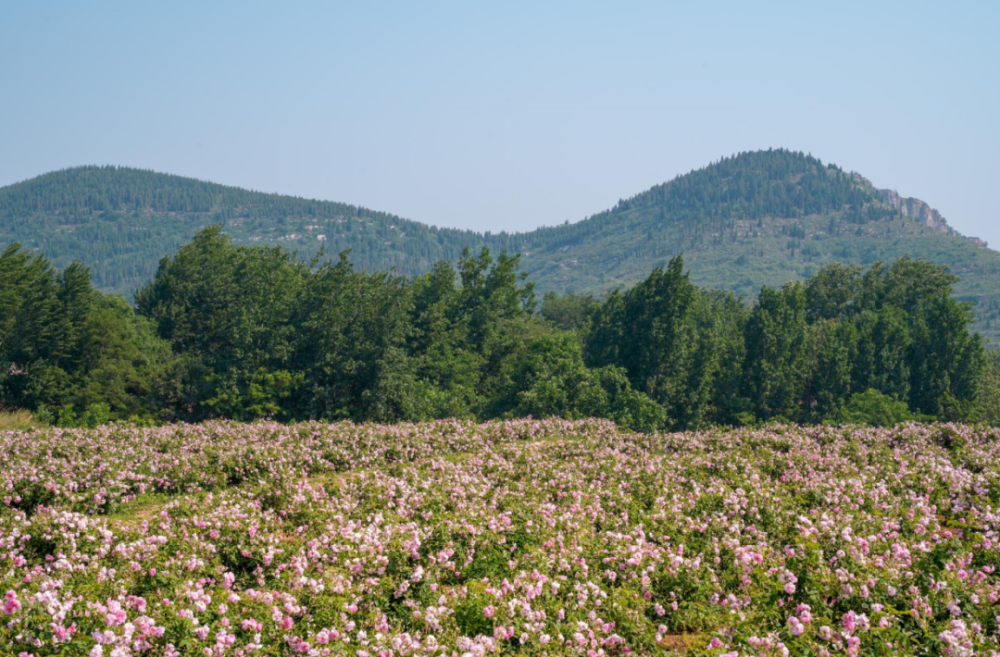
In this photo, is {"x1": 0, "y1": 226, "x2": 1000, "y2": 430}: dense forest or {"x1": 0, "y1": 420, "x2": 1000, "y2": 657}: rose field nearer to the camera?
{"x1": 0, "y1": 420, "x2": 1000, "y2": 657}: rose field

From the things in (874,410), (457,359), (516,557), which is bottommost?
(874,410)

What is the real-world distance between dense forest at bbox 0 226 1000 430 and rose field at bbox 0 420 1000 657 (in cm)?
2987

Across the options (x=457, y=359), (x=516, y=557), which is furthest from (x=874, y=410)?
(x=516, y=557)

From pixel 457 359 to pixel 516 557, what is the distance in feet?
142

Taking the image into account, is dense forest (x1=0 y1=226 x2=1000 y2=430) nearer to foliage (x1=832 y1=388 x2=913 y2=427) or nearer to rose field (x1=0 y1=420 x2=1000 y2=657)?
foliage (x1=832 y1=388 x2=913 y2=427)

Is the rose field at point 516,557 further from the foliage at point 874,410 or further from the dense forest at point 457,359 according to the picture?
the foliage at point 874,410

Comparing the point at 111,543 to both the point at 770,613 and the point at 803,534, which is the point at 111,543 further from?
the point at 803,534

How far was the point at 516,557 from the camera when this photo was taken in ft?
31.5

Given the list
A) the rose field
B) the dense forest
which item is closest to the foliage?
the dense forest

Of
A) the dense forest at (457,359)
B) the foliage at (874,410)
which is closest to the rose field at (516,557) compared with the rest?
the dense forest at (457,359)

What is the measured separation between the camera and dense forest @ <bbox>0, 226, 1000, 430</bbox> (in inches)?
1861

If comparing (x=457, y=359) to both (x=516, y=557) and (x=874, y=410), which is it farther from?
(x=516, y=557)

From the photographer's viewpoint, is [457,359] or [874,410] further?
[457,359]

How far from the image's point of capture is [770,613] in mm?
7039
